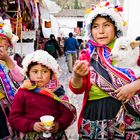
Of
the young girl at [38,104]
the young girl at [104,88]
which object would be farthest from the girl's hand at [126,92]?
the young girl at [38,104]

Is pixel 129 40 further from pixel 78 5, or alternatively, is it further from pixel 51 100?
pixel 78 5

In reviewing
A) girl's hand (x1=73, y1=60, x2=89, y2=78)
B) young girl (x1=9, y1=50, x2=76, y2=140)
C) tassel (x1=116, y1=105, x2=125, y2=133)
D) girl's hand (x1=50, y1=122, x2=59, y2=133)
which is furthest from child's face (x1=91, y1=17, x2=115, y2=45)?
girl's hand (x1=50, y1=122, x2=59, y2=133)

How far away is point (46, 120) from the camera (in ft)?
8.16

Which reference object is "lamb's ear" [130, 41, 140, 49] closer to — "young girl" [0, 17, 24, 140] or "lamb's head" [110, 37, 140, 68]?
"lamb's head" [110, 37, 140, 68]

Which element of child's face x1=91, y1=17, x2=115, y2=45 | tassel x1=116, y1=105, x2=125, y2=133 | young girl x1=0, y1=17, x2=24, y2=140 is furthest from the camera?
young girl x1=0, y1=17, x2=24, y2=140

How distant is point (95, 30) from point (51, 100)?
70 centimetres

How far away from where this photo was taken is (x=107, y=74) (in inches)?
89.1

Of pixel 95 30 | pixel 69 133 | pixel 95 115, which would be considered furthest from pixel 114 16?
pixel 69 133

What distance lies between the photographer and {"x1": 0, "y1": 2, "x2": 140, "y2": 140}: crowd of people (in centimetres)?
225

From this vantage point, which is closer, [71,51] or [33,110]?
[33,110]

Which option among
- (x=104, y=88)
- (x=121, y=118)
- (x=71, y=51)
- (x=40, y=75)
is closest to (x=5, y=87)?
(x=40, y=75)

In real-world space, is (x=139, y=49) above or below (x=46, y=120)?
above

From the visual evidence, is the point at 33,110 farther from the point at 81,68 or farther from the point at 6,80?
the point at 81,68

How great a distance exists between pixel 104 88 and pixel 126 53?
0.28 metres
